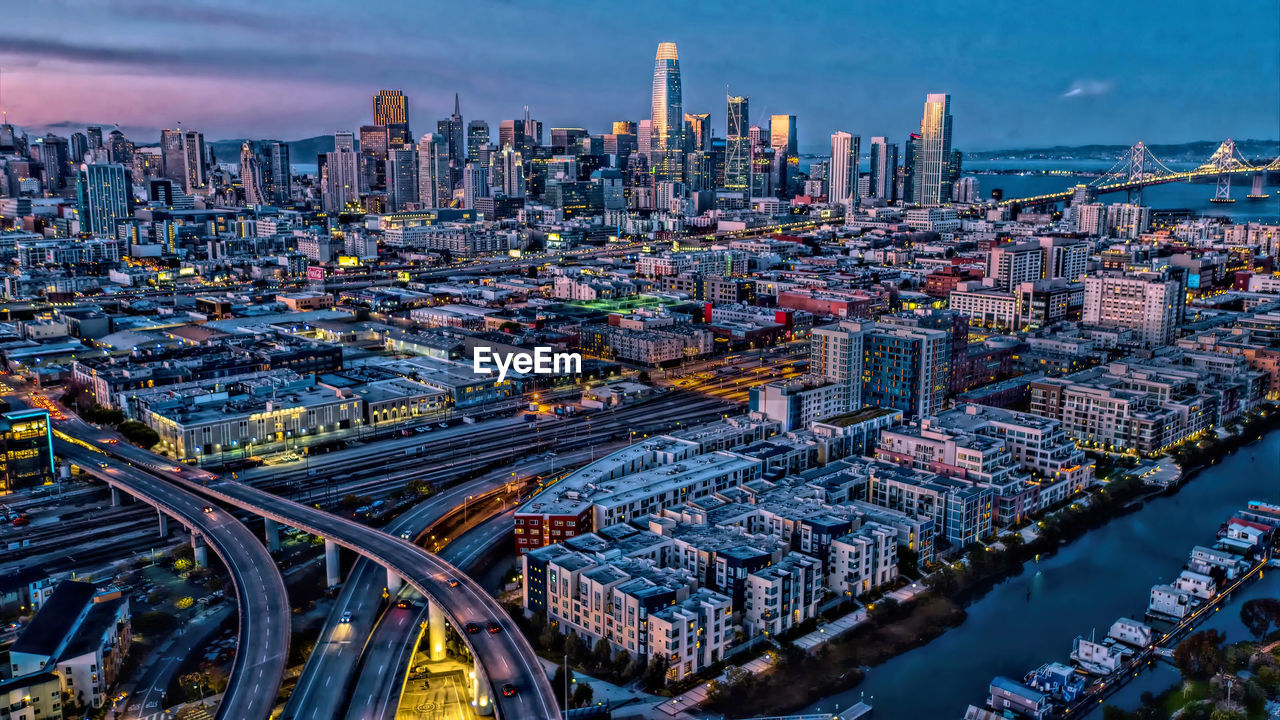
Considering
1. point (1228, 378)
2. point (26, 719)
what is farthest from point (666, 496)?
point (1228, 378)

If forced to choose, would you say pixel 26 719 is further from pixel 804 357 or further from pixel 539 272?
pixel 539 272

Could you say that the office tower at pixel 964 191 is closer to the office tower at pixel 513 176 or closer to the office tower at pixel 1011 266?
the office tower at pixel 513 176

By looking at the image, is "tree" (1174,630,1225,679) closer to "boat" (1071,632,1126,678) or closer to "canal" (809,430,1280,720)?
"canal" (809,430,1280,720)

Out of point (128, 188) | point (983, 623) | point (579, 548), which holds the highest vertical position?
point (128, 188)

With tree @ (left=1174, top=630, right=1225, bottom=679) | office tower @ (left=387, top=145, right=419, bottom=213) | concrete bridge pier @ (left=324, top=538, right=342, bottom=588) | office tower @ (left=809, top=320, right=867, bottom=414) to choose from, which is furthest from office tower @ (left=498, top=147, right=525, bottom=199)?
tree @ (left=1174, top=630, right=1225, bottom=679)

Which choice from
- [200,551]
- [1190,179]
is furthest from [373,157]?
[200,551]

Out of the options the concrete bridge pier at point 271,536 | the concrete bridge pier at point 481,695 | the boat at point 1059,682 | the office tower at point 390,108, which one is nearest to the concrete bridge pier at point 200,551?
the concrete bridge pier at point 271,536

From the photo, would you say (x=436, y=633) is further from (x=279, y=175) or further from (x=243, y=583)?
(x=279, y=175)
